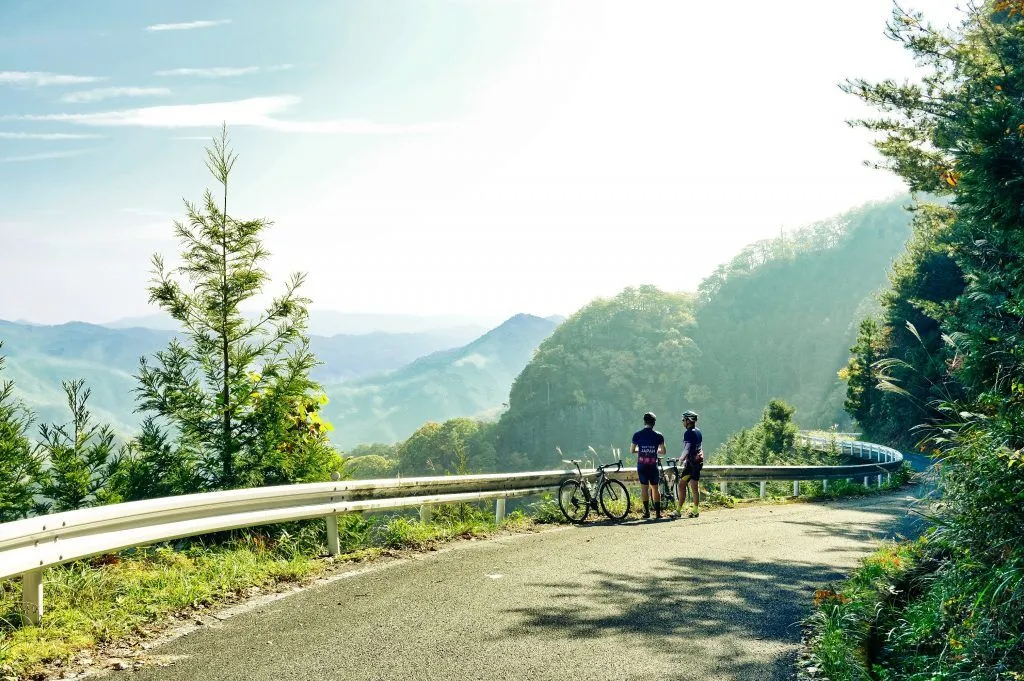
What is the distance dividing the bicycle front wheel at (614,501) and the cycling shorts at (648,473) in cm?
39

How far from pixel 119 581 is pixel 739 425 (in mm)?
152968

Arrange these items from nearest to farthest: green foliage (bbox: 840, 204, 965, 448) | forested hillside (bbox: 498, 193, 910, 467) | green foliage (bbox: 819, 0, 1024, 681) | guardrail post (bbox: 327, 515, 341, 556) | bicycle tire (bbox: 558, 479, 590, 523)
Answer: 1. green foliage (bbox: 819, 0, 1024, 681)
2. guardrail post (bbox: 327, 515, 341, 556)
3. bicycle tire (bbox: 558, 479, 590, 523)
4. green foliage (bbox: 840, 204, 965, 448)
5. forested hillside (bbox: 498, 193, 910, 467)

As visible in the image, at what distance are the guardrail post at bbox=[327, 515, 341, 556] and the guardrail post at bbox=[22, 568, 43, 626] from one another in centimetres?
329

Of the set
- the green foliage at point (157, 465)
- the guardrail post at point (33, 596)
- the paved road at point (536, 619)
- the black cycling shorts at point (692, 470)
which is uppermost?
the green foliage at point (157, 465)

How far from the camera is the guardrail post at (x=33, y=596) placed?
5359 millimetres

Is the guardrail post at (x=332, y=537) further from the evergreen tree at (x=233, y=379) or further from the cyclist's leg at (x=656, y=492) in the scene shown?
the cyclist's leg at (x=656, y=492)

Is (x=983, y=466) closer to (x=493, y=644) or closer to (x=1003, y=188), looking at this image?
(x=1003, y=188)

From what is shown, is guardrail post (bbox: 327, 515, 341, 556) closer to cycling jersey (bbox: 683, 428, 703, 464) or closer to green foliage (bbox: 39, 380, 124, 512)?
green foliage (bbox: 39, 380, 124, 512)

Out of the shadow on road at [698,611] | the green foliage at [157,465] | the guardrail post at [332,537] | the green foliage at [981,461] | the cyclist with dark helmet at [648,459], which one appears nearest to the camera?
the green foliage at [981,461]

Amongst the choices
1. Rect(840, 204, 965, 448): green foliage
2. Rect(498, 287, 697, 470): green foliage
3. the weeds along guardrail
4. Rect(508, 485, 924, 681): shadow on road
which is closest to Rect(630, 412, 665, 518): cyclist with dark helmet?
the weeds along guardrail

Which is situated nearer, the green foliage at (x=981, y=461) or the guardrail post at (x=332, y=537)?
the green foliage at (x=981, y=461)

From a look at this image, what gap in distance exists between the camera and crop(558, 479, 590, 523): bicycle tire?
1271 centimetres

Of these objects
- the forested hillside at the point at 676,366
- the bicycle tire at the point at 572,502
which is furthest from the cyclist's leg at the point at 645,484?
the forested hillside at the point at 676,366

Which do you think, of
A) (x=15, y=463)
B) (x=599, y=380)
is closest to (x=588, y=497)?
(x=15, y=463)
